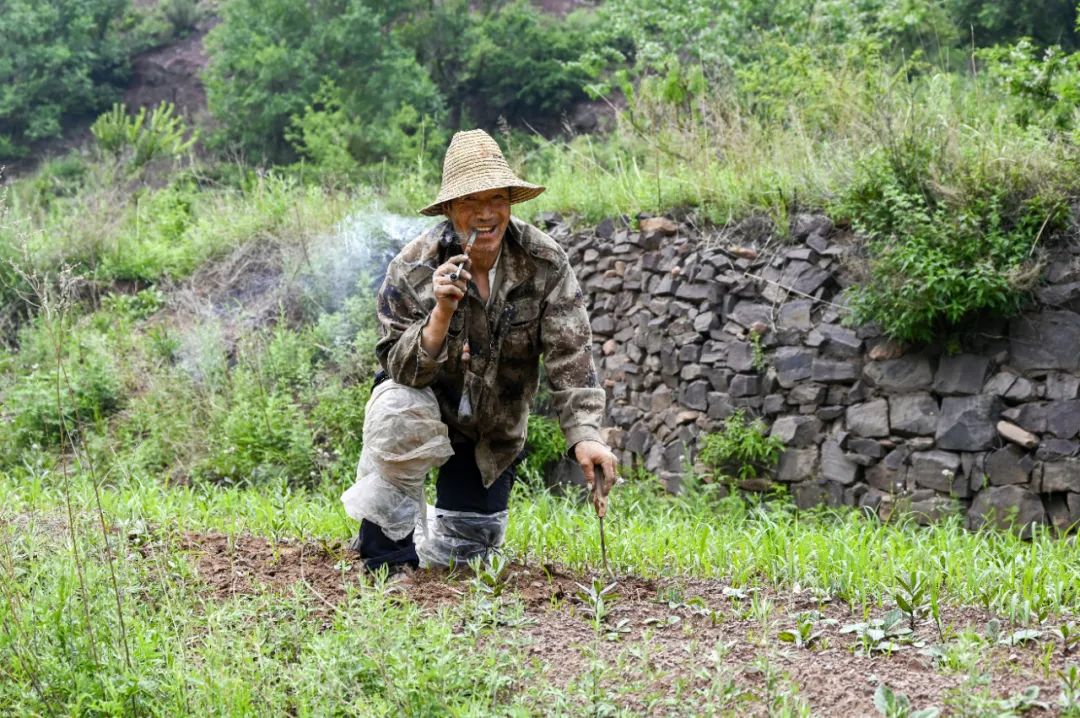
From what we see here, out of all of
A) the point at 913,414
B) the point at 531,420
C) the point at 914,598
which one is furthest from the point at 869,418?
the point at 914,598

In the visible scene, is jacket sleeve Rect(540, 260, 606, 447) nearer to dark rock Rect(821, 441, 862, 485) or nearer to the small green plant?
the small green plant

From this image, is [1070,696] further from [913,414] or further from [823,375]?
[823,375]

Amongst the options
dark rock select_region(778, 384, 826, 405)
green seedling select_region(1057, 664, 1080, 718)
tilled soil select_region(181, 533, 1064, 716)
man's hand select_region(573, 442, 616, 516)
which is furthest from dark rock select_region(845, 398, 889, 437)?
green seedling select_region(1057, 664, 1080, 718)

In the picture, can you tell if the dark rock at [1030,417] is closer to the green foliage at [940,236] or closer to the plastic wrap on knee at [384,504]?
the green foliage at [940,236]

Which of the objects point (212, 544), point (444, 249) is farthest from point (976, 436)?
point (212, 544)

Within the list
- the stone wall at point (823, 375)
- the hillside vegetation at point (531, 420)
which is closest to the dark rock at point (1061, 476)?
the stone wall at point (823, 375)

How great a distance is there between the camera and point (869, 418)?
291 inches

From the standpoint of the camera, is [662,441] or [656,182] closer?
[662,441]

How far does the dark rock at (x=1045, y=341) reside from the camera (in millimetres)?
6648

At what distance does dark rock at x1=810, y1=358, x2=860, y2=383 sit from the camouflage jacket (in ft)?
11.6

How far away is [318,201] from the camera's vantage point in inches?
460

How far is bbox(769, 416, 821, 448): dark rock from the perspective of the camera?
303 inches

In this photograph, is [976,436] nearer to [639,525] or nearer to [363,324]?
[639,525]

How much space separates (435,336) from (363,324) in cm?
581
